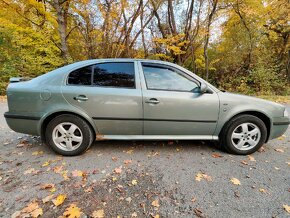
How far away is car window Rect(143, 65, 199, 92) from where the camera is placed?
329 cm

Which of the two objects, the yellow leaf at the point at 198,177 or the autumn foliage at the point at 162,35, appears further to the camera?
the autumn foliage at the point at 162,35

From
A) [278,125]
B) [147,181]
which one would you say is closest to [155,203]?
[147,181]

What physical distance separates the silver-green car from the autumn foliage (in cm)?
972

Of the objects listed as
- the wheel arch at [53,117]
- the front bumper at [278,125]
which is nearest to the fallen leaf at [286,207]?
the front bumper at [278,125]

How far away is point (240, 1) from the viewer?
40.2 feet

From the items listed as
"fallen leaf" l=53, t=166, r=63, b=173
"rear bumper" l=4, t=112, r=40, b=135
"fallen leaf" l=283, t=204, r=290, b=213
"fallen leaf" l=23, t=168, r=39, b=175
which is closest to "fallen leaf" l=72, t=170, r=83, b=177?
"fallen leaf" l=53, t=166, r=63, b=173

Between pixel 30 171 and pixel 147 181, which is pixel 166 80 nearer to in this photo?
pixel 147 181

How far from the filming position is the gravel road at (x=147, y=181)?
7.02ft

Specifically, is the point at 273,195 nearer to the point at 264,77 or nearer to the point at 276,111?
the point at 276,111

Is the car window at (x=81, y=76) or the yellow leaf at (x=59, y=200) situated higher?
Result: the car window at (x=81, y=76)

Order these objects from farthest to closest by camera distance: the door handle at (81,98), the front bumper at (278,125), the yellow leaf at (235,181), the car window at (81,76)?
1. the front bumper at (278,125)
2. the car window at (81,76)
3. the door handle at (81,98)
4. the yellow leaf at (235,181)

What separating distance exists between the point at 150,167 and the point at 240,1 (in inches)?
523

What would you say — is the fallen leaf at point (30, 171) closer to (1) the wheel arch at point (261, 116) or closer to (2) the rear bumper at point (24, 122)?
(2) the rear bumper at point (24, 122)

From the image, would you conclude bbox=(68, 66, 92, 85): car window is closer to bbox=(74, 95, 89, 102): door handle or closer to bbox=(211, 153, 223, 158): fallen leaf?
bbox=(74, 95, 89, 102): door handle
